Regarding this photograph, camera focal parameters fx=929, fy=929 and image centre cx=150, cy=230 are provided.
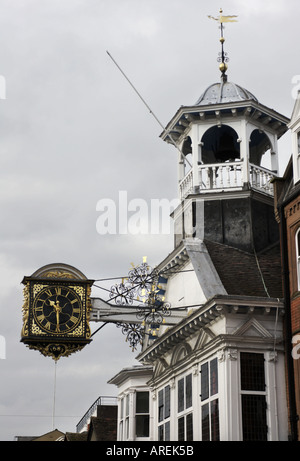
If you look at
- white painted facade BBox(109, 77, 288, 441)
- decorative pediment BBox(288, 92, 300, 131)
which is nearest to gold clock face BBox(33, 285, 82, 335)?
white painted facade BBox(109, 77, 288, 441)

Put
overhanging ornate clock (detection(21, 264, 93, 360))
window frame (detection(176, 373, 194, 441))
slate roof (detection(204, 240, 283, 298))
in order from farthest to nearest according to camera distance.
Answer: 1. slate roof (detection(204, 240, 283, 298))
2. window frame (detection(176, 373, 194, 441))
3. overhanging ornate clock (detection(21, 264, 93, 360))

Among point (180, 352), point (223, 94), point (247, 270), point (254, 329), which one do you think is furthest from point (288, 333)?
point (223, 94)

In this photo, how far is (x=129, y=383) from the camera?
37875mm

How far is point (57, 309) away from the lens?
99.7 ft

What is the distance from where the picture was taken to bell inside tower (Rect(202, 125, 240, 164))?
3906cm

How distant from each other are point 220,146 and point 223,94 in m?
2.42

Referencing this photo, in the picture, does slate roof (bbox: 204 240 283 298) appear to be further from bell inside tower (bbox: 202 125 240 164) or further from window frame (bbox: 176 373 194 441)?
bell inside tower (bbox: 202 125 240 164)

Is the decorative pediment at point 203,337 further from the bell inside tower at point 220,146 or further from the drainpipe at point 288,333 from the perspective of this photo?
the bell inside tower at point 220,146

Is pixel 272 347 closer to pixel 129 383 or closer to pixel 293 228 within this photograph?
pixel 293 228

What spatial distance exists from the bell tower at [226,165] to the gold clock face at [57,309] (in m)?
6.95

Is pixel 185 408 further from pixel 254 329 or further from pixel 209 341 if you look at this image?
pixel 254 329
